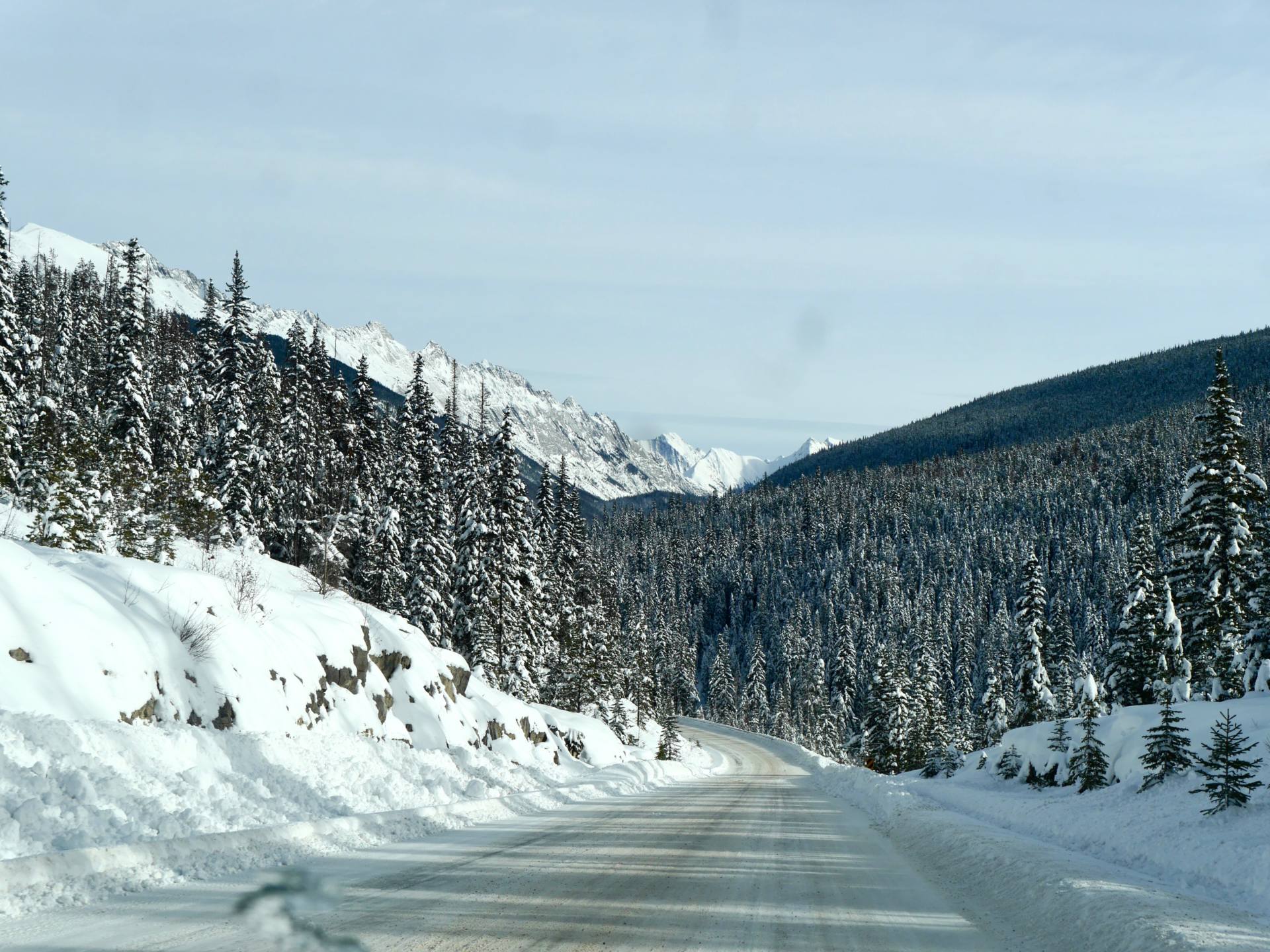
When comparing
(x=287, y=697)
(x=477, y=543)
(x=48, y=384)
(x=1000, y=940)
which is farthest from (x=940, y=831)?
(x=48, y=384)

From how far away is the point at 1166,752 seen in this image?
659 inches

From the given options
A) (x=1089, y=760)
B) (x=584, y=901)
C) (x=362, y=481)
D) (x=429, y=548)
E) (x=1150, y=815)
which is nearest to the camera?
(x=584, y=901)

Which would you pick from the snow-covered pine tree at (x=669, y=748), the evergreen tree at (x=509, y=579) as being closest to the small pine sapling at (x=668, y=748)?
the snow-covered pine tree at (x=669, y=748)

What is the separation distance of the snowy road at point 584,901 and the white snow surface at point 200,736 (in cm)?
65

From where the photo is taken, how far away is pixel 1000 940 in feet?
26.0

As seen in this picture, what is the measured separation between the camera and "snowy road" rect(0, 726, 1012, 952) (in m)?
6.54

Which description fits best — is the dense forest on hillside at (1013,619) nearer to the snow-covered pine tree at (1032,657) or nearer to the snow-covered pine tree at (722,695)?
the snow-covered pine tree at (1032,657)

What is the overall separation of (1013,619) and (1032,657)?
87.0 meters

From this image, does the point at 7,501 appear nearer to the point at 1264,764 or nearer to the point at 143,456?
the point at 143,456

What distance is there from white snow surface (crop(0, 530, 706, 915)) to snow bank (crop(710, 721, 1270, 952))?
7.50 m

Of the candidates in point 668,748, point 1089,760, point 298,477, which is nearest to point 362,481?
point 298,477

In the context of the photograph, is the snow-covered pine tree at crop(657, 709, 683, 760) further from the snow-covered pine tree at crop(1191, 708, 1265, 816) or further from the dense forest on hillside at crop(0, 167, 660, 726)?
→ the snow-covered pine tree at crop(1191, 708, 1265, 816)

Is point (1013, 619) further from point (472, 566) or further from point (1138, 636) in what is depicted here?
point (472, 566)

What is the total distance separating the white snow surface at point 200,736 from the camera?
8430 mm
